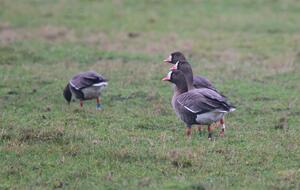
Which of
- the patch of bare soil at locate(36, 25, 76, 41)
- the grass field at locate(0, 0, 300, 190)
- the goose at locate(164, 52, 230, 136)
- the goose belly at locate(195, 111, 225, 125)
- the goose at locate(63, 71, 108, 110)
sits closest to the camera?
the grass field at locate(0, 0, 300, 190)

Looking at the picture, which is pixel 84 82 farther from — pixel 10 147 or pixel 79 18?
pixel 79 18

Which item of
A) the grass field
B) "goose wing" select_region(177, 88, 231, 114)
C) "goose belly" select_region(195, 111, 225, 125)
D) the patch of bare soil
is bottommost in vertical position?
the patch of bare soil

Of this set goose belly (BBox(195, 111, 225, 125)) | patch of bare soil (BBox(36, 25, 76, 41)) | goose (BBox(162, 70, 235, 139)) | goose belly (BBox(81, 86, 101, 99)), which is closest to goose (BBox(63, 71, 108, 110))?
goose belly (BBox(81, 86, 101, 99))

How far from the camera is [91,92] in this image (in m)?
14.5

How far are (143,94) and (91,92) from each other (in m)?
1.82

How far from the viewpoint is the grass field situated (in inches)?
391

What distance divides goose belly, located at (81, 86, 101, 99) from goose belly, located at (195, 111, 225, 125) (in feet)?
10.7

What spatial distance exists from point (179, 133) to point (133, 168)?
253cm

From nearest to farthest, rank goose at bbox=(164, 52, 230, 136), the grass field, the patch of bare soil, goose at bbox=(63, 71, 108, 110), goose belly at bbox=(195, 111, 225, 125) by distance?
1. the grass field
2. goose belly at bbox=(195, 111, 225, 125)
3. goose at bbox=(164, 52, 230, 136)
4. goose at bbox=(63, 71, 108, 110)
5. the patch of bare soil

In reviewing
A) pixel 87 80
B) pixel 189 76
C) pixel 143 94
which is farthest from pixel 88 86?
pixel 189 76

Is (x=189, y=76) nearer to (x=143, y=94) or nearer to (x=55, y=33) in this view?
(x=143, y=94)

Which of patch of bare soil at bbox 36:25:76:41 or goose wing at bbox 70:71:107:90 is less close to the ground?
goose wing at bbox 70:71:107:90

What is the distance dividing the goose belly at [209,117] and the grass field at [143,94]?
0.33 m

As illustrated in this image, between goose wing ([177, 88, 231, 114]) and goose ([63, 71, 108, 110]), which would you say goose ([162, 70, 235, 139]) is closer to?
goose wing ([177, 88, 231, 114])
